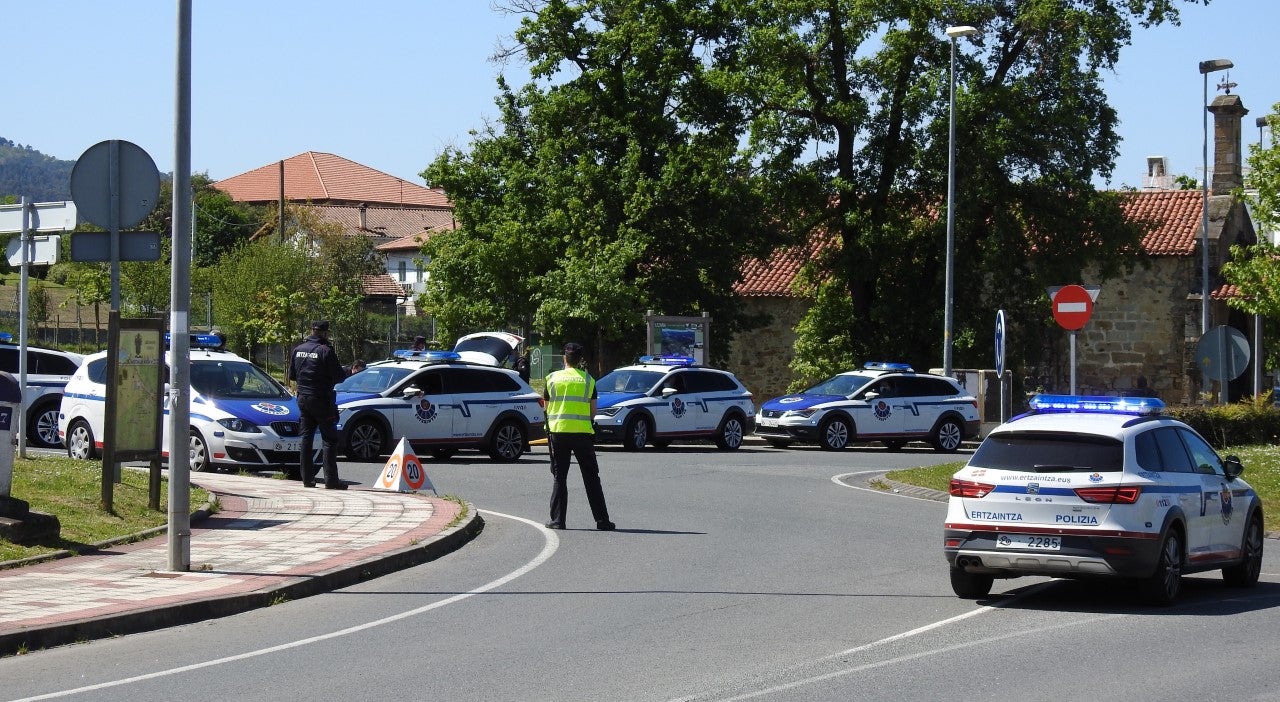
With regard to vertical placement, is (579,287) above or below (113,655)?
above

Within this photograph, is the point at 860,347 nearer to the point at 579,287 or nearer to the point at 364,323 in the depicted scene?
the point at 579,287

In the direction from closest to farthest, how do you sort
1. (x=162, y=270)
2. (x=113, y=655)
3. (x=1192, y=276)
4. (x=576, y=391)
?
(x=113, y=655) < (x=576, y=391) < (x=1192, y=276) < (x=162, y=270)

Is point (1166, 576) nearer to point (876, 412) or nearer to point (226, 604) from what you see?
point (226, 604)

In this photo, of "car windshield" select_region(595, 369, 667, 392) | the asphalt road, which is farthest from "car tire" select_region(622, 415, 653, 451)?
the asphalt road

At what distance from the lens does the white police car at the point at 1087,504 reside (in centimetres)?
1078

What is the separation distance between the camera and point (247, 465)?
20.9 m

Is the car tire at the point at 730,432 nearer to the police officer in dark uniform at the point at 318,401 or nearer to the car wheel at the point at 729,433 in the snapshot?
the car wheel at the point at 729,433

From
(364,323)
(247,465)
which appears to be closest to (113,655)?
(247,465)

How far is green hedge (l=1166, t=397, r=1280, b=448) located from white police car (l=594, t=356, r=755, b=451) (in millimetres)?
8484

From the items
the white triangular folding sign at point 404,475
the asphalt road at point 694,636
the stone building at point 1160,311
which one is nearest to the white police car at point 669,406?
the white triangular folding sign at point 404,475

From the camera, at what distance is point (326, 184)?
122 m

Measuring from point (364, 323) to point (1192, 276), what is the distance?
26.1 meters

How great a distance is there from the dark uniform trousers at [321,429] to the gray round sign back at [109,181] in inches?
234

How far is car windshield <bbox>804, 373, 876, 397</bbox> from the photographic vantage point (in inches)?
1276
